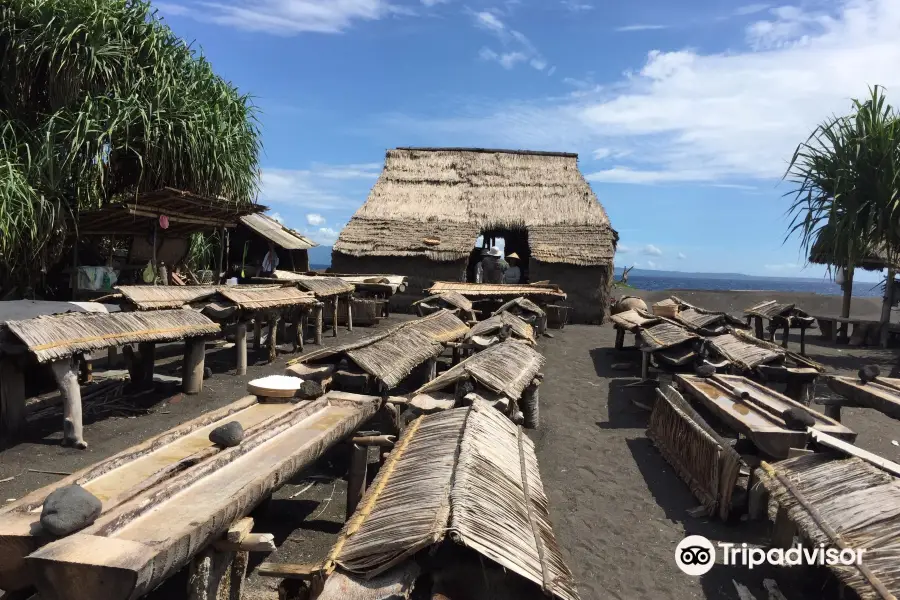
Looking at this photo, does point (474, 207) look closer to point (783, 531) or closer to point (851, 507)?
point (783, 531)

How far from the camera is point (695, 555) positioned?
4.94 metres

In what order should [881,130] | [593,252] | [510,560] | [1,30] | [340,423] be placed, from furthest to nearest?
[593,252], [881,130], [1,30], [340,423], [510,560]

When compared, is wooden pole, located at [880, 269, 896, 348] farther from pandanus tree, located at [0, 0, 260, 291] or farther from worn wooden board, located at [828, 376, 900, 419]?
pandanus tree, located at [0, 0, 260, 291]

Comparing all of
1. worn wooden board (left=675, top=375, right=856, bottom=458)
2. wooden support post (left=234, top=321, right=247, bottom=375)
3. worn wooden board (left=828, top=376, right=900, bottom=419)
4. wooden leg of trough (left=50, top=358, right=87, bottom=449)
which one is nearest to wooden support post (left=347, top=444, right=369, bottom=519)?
wooden leg of trough (left=50, top=358, right=87, bottom=449)

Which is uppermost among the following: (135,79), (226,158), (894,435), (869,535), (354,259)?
(135,79)

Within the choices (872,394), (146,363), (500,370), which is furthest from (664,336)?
(146,363)

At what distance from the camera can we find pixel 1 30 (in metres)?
11.5

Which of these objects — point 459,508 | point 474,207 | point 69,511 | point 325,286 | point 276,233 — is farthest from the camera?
point 474,207

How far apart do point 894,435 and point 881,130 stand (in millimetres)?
8844

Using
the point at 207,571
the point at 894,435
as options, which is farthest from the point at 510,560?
the point at 894,435

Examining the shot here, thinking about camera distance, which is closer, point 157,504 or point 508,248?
point 157,504

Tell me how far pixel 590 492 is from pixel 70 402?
5.64 m

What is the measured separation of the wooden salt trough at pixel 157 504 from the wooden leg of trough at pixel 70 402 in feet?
7.62

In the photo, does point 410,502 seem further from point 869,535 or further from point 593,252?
point 593,252
